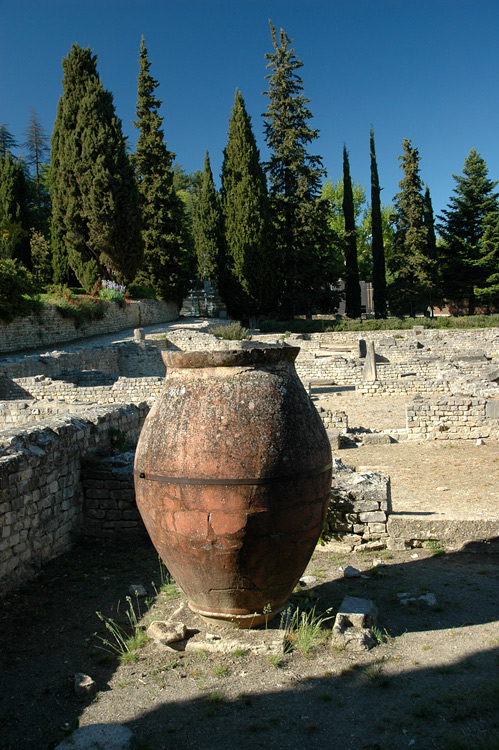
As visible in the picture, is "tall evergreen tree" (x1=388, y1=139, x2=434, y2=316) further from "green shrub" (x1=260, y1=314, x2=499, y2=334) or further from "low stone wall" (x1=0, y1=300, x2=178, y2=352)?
"low stone wall" (x1=0, y1=300, x2=178, y2=352)

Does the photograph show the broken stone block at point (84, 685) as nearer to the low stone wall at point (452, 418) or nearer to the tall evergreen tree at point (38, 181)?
the low stone wall at point (452, 418)

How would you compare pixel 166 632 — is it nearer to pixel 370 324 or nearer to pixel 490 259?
pixel 370 324

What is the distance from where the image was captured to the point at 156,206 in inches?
1385

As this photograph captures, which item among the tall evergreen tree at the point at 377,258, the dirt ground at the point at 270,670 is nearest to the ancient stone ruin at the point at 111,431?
the dirt ground at the point at 270,670

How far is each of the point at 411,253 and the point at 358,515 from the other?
1471 inches

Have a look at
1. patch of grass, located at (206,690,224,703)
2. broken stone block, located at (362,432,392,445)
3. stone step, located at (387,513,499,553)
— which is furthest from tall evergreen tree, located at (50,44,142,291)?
patch of grass, located at (206,690,224,703)

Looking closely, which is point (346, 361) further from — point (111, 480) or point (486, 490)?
point (111, 480)

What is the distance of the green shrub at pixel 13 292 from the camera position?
21.7 metres

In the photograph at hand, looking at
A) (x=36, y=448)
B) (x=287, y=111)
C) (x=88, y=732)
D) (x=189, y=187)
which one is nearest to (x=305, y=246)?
(x=287, y=111)

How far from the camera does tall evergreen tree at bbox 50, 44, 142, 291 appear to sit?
93.7 ft

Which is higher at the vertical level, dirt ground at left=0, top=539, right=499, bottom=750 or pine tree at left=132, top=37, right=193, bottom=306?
pine tree at left=132, top=37, right=193, bottom=306

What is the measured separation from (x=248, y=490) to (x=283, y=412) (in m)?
0.50

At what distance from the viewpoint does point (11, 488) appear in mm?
4383

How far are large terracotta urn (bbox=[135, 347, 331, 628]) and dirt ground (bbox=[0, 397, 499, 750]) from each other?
389 millimetres
